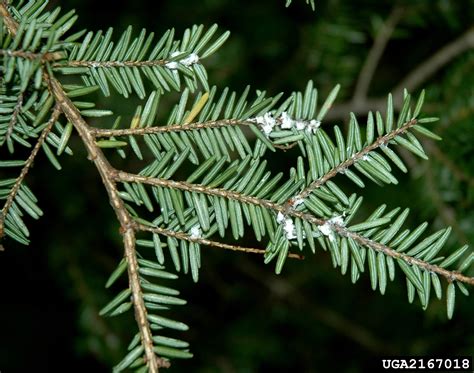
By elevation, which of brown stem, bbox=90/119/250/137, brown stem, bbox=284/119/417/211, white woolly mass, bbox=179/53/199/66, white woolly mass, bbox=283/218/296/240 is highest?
white woolly mass, bbox=179/53/199/66

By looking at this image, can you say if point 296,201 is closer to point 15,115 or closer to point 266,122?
point 266,122

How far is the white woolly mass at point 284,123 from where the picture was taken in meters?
0.82

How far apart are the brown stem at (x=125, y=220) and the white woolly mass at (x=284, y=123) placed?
0.22 m

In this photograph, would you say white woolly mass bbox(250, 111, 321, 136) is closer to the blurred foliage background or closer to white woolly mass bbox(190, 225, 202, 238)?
white woolly mass bbox(190, 225, 202, 238)

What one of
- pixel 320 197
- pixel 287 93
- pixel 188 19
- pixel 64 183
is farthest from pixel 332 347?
pixel 320 197

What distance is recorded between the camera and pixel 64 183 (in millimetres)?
2049

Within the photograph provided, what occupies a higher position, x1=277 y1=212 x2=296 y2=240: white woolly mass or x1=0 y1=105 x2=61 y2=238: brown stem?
x1=0 y1=105 x2=61 y2=238: brown stem

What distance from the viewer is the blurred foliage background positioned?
65.3 inches

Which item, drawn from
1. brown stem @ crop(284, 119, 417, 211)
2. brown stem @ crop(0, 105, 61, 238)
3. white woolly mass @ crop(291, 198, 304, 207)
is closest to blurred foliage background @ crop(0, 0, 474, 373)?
brown stem @ crop(284, 119, 417, 211)

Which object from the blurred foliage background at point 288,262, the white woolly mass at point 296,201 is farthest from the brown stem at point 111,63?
the blurred foliage background at point 288,262

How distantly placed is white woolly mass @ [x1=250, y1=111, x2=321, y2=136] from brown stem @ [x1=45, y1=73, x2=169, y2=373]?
221 mm

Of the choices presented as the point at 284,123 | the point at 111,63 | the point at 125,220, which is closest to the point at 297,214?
the point at 284,123

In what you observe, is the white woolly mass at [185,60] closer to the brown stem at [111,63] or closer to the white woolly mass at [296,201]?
the brown stem at [111,63]

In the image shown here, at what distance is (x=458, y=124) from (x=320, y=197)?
2.79ft
